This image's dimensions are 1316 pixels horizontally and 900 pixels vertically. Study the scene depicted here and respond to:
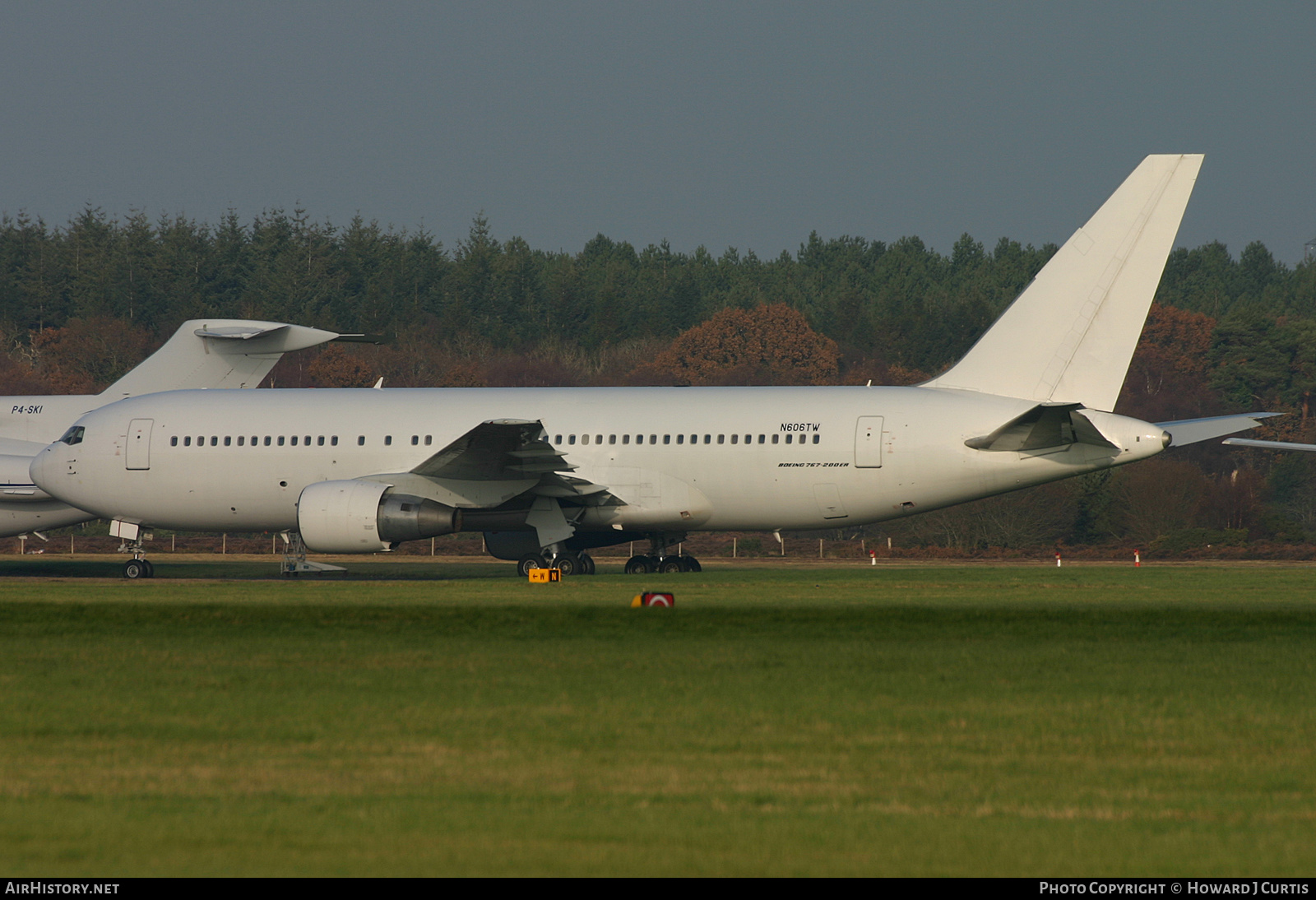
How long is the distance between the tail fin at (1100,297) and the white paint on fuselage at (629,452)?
0.83 metres

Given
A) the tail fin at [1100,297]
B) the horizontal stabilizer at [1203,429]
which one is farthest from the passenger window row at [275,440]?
the horizontal stabilizer at [1203,429]

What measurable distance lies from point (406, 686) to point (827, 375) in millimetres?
81335

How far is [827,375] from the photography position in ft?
304

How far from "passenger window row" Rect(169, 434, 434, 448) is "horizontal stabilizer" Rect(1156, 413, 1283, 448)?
13.9m

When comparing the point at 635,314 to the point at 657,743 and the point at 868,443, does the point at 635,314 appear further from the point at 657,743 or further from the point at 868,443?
the point at 657,743

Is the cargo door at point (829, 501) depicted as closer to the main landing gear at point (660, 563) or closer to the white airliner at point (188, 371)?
the main landing gear at point (660, 563)

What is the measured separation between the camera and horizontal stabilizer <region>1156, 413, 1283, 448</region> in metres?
29.1

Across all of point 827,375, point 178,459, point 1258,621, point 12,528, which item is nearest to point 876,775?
point 1258,621

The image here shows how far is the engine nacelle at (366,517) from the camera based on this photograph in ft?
94.4

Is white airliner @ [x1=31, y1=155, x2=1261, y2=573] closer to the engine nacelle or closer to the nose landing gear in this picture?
the engine nacelle

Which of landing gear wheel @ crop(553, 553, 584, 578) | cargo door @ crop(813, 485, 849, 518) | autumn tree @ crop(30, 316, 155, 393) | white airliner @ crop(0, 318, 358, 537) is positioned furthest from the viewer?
autumn tree @ crop(30, 316, 155, 393)

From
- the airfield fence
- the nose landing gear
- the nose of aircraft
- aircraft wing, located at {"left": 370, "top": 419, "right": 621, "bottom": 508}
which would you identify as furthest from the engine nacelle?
the airfield fence

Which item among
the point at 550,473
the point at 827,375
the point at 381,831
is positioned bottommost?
the point at 381,831
